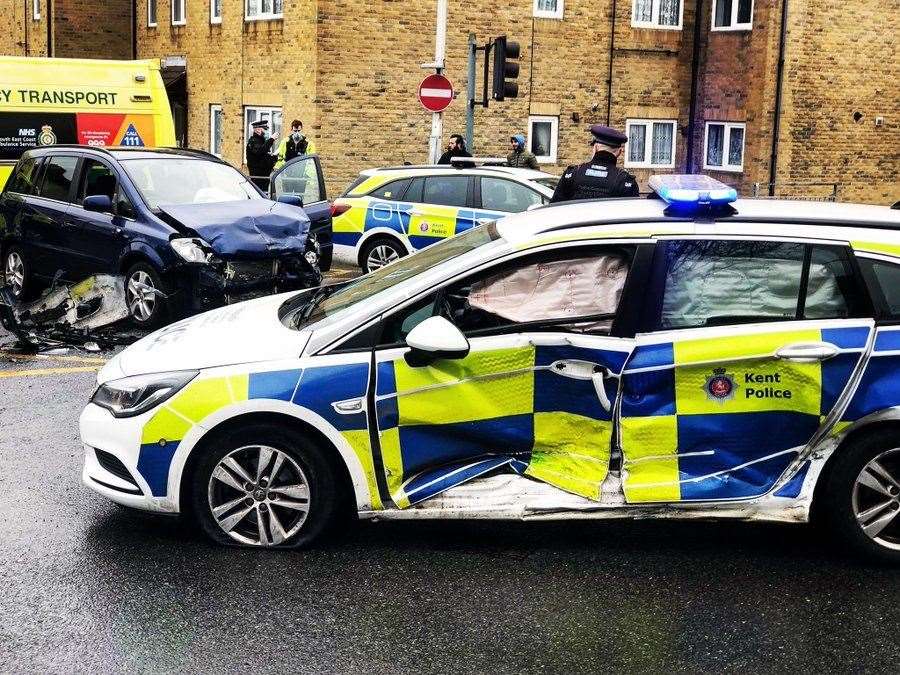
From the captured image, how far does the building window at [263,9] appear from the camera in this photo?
22.6 metres

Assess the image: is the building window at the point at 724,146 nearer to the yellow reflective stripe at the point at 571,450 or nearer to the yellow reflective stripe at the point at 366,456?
the yellow reflective stripe at the point at 571,450

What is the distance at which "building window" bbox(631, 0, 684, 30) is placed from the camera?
950 inches

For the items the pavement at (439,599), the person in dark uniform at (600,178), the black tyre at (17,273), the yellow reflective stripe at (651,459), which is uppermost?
the person in dark uniform at (600,178)

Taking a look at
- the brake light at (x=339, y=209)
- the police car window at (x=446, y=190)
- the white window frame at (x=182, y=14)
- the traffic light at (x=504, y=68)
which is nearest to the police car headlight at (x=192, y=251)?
the police car window at (x=446, y=190)

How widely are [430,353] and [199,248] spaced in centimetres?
581

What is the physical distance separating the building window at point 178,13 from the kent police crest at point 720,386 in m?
22.6

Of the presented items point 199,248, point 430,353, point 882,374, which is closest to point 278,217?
point 199,248

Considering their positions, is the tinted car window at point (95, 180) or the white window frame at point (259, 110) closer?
the tinted car window at point (95, 180)

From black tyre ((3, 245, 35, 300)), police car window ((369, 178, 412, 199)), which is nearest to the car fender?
black tyre ((3, 245, 35, 300))

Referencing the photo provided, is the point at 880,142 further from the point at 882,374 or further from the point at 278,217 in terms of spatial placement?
the point at 882,374

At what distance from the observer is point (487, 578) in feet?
17.0

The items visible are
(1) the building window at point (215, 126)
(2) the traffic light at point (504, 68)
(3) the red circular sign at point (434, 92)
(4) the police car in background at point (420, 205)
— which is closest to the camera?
(4) the police car in background at point (420, 205)

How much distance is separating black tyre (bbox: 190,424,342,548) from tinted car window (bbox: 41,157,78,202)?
7357 mm

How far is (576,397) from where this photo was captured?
17.3ft
